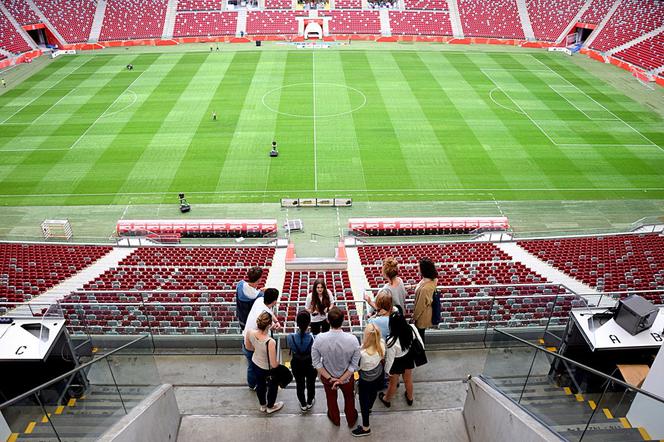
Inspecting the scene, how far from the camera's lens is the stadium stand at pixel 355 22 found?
60.6 m

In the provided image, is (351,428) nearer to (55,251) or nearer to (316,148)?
(55,251)

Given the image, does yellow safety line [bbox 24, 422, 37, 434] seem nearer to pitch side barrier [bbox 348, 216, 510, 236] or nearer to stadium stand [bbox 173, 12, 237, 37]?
pitch side barrier [bbox 348, 216, 510, 236]

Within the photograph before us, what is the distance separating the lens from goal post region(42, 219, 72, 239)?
75.4ft

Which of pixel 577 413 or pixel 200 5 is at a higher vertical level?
pixel 577 413

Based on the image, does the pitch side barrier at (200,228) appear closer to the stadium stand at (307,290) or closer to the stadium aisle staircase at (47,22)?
the stadium stand at (307,290)

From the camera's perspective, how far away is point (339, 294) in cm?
1516

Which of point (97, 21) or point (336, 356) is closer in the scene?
point (336, 356)

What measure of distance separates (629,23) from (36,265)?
61.9 metres

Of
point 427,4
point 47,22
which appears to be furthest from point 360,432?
point 427,4

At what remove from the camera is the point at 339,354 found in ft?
19.6

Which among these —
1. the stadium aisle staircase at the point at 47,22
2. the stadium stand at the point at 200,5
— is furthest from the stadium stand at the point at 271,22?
the stadium aisle staircase at the point at 47,22

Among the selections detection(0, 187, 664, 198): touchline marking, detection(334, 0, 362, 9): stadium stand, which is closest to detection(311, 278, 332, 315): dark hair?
detection(0, 187, 664, 198): touchline marking

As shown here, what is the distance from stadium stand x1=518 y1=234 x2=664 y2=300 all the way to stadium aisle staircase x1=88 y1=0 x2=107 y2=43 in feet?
186

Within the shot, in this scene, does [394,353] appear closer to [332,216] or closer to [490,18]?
[332,216]
